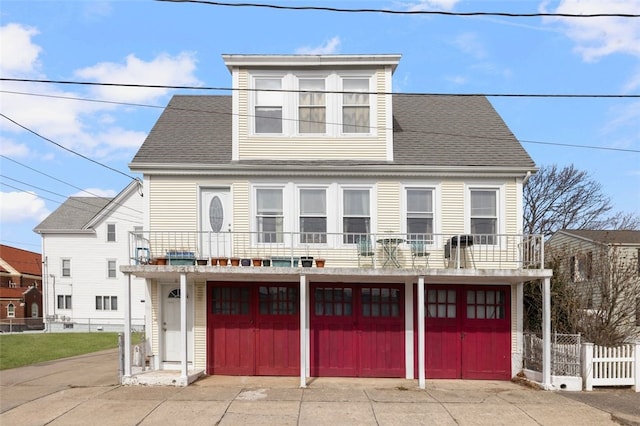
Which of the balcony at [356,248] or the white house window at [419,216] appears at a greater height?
the white house window at [419,216]

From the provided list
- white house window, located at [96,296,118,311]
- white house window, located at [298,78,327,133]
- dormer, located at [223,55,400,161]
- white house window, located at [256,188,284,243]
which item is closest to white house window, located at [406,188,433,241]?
dormer, located at [223,55,400,161]

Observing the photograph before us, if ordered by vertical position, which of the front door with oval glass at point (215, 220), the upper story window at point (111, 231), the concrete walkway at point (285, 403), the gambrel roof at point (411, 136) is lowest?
the concrete walkway at point (285, 403)

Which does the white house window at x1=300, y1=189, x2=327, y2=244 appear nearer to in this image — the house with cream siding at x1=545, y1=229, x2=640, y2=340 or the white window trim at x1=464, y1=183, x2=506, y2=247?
the white window trim at x1=464, y1=183, x2=506, y2=247

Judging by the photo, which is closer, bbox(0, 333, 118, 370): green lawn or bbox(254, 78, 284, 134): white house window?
bbox(254, 78, 284, 134): white house window

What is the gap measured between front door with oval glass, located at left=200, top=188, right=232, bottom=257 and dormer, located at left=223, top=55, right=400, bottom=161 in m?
1.10

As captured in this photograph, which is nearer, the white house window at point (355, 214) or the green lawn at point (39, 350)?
the white house window at point (355, 214)

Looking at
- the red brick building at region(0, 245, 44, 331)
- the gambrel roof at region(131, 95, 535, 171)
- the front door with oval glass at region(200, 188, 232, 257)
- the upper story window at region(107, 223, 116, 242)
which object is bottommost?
the red brick building at region(0, 245, 44, 331)

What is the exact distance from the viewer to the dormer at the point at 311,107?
45.7 ft

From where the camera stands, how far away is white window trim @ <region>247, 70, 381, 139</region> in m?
14.0

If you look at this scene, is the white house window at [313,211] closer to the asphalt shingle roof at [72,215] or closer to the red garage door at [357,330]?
the red garage door at [357,330]

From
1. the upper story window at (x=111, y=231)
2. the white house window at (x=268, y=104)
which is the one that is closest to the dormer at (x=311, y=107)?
the white house window at (x=268, y=104)

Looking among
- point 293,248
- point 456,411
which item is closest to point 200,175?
point 293,248

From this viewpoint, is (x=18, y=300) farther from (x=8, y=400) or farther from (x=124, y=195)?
(x=8, y=400)

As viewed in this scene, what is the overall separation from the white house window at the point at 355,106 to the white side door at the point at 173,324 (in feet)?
19.9
